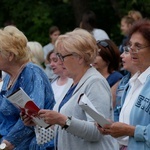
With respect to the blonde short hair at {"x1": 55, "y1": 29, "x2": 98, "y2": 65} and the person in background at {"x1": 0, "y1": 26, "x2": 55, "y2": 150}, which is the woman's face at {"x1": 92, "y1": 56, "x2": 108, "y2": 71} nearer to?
the person in background at {"x1": 0, "y1": 26, "x2": 55, "y2": 150}

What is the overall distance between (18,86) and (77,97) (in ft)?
2.95

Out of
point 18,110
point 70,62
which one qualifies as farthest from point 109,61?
point 70,62

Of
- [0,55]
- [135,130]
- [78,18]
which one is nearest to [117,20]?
[78,18]

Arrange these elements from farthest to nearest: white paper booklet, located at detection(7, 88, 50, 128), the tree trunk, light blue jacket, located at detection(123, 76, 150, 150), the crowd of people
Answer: the tree trunk
white paper booklet, located at detection(7, 88, 50, 128)
the crowd of people
light blue jacket, located at detection(123, 76, 150, 150)

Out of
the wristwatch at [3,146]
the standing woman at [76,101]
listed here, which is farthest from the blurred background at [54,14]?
the standing woman at [76,101]

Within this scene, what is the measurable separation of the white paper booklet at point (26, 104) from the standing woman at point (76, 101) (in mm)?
133

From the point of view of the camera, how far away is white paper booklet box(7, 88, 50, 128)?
17.2 ft

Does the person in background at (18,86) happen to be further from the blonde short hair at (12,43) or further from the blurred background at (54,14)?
the blurred background at (54,14)

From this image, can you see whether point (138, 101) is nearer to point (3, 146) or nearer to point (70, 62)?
point (70, 62)

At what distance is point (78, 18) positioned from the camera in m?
15.7

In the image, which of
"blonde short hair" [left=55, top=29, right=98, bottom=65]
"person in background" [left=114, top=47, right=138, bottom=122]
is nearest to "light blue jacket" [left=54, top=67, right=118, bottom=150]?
"blonde short hair" [left=55, top=29, right=98, bottom=65]

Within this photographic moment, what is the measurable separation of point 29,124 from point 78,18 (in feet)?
33.6

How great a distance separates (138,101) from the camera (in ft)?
15.8

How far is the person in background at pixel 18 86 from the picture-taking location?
5.95m
